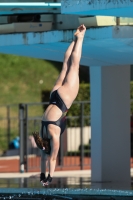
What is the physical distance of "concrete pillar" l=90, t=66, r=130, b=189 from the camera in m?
14.2

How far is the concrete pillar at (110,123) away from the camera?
1420 centimetres

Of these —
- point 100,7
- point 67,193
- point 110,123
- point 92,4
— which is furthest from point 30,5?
point 100,7

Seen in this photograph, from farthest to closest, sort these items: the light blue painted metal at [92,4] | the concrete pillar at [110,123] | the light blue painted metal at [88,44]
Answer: the concrete pillar at [110,123] → the light blue painted metal at [88,44] → the light blue painted metal at [92,4]

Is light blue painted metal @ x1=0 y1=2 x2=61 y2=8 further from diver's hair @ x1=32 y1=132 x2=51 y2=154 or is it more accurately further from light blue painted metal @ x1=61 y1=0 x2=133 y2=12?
diver's hair @ x1=32 y1=132 x2=51 y2=154

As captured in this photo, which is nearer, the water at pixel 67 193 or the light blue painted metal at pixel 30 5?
the water at pixel 67 193

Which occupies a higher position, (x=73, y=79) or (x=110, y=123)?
(x=73, y=79)

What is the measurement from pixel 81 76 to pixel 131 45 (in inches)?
659

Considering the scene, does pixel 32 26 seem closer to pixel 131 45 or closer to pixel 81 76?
pixel 131 45

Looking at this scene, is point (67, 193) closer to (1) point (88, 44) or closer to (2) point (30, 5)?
(1) point (88, 44)

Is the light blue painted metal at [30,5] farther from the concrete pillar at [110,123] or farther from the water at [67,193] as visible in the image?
the water at [67,193]

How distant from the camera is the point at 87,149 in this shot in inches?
872

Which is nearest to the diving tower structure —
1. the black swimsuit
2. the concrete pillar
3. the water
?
the concrete pillar

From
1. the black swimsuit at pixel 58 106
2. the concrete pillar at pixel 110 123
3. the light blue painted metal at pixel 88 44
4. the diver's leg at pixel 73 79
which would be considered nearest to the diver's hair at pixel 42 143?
the black swimsuit at pixel 58 106

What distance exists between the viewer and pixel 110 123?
14.3 m
